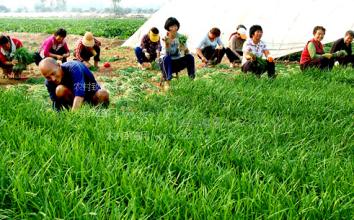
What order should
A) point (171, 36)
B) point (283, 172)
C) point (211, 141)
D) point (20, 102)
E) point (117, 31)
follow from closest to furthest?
point (283, 172)
point (211, 141)
point (20, 102)
point (171, 36)
point (117, 31)

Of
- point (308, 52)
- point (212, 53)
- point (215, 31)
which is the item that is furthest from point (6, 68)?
point (308, 52)

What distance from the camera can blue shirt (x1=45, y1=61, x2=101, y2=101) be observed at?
13.5 feet

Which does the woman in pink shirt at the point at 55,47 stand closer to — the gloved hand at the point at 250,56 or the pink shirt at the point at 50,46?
the pink shirt at the point at 50,46

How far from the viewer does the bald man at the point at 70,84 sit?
3953 millimetres

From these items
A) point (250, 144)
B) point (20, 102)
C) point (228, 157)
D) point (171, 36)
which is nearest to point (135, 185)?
point (228, 157)

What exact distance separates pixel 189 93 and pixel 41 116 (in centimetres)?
201

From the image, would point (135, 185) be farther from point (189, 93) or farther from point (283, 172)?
point (189, 93)

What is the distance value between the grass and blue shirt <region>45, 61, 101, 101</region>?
0.43m

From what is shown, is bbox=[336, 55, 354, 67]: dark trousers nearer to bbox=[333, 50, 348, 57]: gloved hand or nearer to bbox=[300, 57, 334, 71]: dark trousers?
bbox=[333, 50, 348, 57]: gloved hand

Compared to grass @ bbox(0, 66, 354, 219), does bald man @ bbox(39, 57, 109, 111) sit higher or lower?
higher

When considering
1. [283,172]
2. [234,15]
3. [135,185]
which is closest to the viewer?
Answer: [135,185]

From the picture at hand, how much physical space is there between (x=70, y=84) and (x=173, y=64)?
2.60 metres

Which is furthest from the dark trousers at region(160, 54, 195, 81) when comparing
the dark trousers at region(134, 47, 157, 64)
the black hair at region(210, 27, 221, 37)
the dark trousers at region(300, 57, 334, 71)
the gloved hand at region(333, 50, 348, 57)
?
the gloved hand at region(333, 50, 348, 57)

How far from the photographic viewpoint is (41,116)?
3391 millimetres
